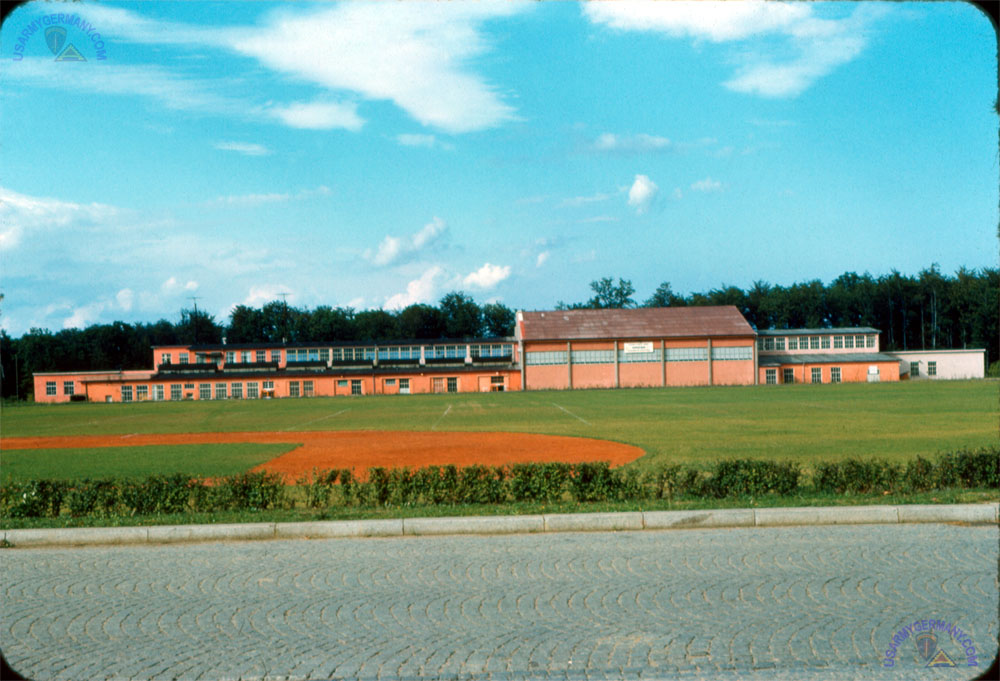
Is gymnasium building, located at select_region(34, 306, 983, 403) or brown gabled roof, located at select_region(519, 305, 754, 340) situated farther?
brown gabled roof, located at select_region(519, 305, 754, 340)

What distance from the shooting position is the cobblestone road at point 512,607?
5027 mm

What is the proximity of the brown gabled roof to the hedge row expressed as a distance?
65.5m

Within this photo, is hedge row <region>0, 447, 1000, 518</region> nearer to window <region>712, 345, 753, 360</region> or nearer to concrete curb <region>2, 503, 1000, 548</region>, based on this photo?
concrete curb <region>2, 503, 1000, 548</region>

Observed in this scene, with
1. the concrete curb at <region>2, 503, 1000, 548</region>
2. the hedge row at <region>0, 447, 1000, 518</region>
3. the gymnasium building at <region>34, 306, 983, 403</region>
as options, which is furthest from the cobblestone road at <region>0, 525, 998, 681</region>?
the gymnasium building at <region>34, 306, 983, 403</region>

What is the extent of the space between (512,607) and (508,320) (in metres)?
114

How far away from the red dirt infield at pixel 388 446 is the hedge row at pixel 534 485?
381cm

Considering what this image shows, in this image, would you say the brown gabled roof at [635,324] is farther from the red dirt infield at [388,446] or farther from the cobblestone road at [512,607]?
the cobblestone road at [512,607]

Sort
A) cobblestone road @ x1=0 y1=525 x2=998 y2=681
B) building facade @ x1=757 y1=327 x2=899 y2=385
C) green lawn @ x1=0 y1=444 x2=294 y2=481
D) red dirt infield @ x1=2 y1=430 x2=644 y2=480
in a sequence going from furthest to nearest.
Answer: building facade @ x1=757 y1=327 x2=899 y2=385 → red dirt infield @ x1=2 y1=430 x2=644 y2=480 → green lawn @ x1=0 y1=444 x2=294 y2=481 → cobblestone road @ x1=0 y1=525 x2=998 y2=681

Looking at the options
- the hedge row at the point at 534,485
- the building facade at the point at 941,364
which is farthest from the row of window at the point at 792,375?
the hedge row at the point at 534,485

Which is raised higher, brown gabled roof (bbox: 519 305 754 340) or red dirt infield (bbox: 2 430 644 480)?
brown gabled roof (bbox: 519 305 754 340)

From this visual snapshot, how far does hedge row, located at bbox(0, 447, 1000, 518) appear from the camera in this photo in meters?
11.6

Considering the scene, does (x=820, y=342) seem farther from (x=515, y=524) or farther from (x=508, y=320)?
(x=515, y=524)

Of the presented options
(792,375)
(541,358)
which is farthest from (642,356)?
(792,375)

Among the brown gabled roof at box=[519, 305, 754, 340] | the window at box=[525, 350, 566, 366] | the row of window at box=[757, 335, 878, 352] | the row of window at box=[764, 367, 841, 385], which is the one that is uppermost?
the brown gabled roof at box=[519, 305, 754, 340]
